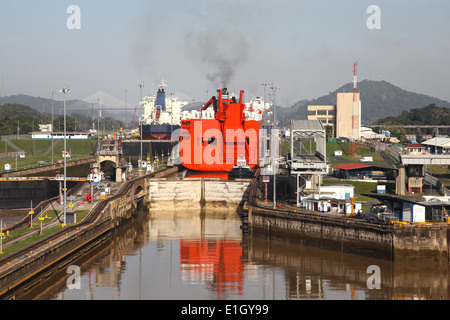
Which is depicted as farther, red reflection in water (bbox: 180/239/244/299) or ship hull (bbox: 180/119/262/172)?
ship hull (bbox: 180/119/262/172)

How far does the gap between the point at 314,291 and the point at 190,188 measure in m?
49.6

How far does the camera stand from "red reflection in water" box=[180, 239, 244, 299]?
5219cm

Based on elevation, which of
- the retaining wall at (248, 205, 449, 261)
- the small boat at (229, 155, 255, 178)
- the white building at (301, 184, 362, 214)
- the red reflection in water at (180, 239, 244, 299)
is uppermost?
the small boat at (229, 155, 255, 178)

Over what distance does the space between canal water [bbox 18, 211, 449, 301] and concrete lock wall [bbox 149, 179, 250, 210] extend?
22784 mm

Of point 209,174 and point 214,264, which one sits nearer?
point 214,264

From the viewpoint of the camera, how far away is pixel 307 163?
7550 cm

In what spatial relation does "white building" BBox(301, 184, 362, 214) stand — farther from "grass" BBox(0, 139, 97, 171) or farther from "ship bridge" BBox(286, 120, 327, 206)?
"grass" BBox(0, 139, 97, 171)

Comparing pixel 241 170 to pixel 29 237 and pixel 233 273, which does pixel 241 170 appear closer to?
pixel 233 273

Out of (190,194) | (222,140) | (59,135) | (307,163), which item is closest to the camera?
(307,163)

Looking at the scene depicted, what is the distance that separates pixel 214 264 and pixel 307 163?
22573 mm

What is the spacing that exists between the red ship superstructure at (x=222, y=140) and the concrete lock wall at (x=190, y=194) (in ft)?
47.7

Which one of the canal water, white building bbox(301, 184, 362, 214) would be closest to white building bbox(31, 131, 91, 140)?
the canal water

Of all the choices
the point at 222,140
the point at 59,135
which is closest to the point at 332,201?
the point at 222,140
